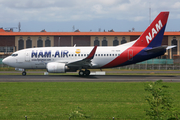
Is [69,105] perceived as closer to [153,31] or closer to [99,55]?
[99,55]

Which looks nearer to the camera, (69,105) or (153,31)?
(69,105)

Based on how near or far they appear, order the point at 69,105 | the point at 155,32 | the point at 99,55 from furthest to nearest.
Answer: the point at 99,55, the point at 155,32, the point at 69,105

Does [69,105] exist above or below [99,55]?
below

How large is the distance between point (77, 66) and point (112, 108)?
2052cm

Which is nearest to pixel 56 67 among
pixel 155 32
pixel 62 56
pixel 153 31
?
pixel 62 56

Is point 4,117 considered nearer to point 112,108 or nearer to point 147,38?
point 112,108

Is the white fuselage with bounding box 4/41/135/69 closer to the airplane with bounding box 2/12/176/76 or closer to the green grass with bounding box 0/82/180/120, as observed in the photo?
the airplane with bounding box 2/12/176/76

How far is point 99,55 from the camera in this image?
116 ft

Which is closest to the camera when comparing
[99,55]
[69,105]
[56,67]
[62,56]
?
[69,105]

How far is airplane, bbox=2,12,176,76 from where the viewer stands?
1335 inches

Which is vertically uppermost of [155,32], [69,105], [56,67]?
[155,32]

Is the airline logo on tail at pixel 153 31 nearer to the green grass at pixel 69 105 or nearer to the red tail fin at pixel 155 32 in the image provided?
the red tail fin at pixel 155 32

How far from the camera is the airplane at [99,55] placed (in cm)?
3391

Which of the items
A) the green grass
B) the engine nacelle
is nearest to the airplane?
the engine nacelle
